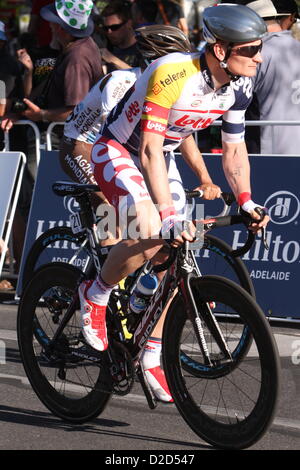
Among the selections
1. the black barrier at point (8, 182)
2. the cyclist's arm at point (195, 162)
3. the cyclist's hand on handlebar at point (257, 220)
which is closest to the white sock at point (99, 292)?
the cyclist's hand on handlebar at point (257, 220)

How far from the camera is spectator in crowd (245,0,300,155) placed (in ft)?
27.6

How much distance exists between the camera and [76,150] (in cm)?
720

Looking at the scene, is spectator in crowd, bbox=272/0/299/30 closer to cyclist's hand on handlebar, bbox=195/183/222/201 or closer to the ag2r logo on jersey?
the ag2r logo on jersey

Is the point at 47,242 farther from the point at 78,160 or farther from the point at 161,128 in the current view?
the point at 161,128

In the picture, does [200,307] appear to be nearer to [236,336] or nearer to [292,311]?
[236,336]

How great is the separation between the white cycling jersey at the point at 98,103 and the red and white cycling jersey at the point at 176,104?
1180 mm

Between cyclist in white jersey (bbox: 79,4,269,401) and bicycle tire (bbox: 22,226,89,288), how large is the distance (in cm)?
80

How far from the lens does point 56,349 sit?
5.58m

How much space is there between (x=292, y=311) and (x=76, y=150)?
2055mm

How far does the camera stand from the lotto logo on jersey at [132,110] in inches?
209

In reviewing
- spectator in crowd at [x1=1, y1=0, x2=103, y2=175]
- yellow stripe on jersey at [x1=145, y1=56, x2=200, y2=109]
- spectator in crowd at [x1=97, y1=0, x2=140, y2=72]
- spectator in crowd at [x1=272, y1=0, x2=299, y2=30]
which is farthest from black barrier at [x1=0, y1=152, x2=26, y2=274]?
yellow stripe on jersey at [x1=145, y1=56, x2=200, y2=109]

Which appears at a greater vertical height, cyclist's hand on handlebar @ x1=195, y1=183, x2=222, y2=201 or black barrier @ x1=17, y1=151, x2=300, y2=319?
cyclist's hand on handlebar @ x1=195, y1=183, x2=222, y2=201

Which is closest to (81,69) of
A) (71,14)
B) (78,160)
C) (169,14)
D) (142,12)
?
(71,14)
